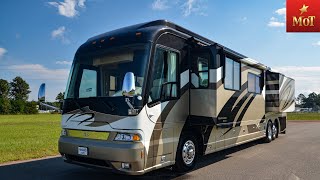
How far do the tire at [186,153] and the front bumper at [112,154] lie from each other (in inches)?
56.8

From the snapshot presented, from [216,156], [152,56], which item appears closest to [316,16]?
[216,156]

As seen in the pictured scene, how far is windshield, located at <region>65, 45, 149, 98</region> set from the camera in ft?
21.6

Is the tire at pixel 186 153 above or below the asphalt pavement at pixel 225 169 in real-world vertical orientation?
above

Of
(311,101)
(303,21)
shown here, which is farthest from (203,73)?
(311,101)

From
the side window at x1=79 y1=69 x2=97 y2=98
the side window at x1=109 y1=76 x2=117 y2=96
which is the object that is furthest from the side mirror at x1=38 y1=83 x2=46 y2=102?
the side window at x1=109 y1=76 x2=117 y2=96

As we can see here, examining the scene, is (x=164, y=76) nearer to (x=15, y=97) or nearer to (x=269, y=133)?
(x=269, y=133)

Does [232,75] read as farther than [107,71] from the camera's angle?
Yes

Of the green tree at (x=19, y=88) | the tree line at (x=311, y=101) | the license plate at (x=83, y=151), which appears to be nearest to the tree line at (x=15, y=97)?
the green tree at (x=19, y=88)

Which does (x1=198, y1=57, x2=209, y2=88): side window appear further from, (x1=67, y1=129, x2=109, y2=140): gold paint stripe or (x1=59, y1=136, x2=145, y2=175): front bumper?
(x1=67, y1=129, x2=109, y2=140): gold paint stripe

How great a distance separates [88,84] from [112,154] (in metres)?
1.70

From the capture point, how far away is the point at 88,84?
23.5ft

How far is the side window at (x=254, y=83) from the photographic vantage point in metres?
11.5

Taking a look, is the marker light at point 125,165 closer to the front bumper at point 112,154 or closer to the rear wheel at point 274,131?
the front bumper at point 112,154

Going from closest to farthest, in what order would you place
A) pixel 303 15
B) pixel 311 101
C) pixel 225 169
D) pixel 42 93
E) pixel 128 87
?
pixel 128 87 < pixel 42 93 < pixel 225 169 < pixel 303 15 < pixel 311 101
